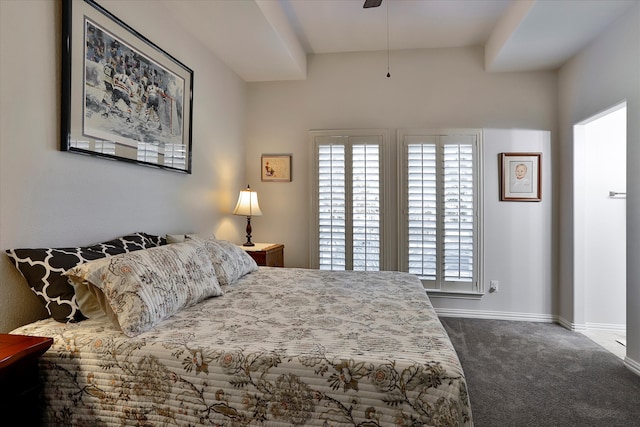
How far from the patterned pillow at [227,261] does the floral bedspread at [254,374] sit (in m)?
0.67

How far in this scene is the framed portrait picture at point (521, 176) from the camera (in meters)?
3.62

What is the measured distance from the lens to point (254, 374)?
121 centimetres

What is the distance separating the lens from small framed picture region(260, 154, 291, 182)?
13.2 feet

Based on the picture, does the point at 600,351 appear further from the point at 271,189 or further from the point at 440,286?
the point at 271,189

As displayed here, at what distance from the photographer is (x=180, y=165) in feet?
8.98

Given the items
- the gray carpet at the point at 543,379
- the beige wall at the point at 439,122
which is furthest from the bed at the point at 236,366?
the beige wall at the point at 439,122

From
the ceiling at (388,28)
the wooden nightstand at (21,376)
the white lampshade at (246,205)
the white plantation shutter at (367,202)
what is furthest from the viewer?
the white plantation shutter at (367,202)

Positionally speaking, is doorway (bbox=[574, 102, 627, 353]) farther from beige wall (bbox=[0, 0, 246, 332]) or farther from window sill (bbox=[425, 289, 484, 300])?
beige wall (bbox=[0, 0, 246, 332])

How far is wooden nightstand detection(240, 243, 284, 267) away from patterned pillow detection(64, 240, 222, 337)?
57.4 inches

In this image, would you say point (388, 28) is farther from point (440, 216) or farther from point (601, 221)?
point (601, 221)

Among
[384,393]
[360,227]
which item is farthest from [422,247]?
[384,393]

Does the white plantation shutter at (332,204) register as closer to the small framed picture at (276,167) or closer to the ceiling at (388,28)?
the small framed picture at (276,167)

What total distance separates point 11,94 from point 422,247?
11.1 ft

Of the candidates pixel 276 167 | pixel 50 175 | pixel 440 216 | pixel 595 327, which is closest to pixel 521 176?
pixel 440 216
